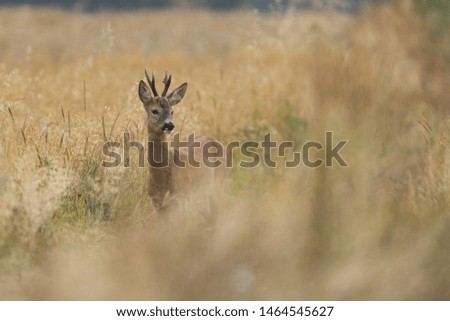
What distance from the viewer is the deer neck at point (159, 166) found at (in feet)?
25.5

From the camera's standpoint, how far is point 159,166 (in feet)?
26.0

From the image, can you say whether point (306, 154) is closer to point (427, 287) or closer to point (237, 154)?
point (427, 287)

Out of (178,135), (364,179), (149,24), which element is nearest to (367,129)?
(364,179)

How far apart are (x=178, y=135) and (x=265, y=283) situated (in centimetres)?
389

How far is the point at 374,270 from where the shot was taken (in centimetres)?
504

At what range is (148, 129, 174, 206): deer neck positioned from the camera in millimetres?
7762

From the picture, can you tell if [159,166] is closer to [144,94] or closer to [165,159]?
[165,159]

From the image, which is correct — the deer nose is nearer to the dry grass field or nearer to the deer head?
the deer head

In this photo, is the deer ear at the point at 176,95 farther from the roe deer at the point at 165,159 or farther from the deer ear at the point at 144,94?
the deer ear at the point at 144,94

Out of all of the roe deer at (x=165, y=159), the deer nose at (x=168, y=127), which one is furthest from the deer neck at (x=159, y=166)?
the deer nose at (x=168, y=127)

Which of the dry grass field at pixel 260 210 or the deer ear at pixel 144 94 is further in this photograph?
the deer ear at pixel 144 94

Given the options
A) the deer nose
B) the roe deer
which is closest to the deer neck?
the roe deer

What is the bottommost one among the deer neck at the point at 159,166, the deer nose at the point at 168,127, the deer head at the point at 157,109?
the deer neck at the point at 159,166

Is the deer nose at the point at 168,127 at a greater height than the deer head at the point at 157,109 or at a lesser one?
lesser
